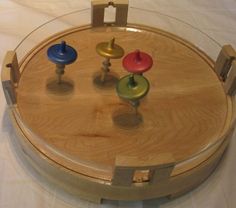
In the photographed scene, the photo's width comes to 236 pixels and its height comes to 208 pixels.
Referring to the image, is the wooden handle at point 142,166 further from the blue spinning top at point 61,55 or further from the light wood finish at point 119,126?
the blue spinning top at point 61,55

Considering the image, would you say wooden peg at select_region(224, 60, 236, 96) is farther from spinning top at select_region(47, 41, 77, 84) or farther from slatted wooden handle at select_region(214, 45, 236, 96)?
spinning top at select_region(47, 41, 77, 84)

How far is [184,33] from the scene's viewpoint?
0.85 metres

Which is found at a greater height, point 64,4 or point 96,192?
point 64,4

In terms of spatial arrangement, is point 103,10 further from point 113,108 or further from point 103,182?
point 103,182

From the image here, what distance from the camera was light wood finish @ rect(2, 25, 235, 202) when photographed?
565 mm

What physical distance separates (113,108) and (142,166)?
17 centimetres

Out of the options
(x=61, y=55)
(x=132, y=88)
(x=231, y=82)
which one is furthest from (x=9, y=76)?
(x=231, y=82)

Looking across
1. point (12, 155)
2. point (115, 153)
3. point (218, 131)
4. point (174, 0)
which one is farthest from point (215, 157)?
point (174, 0)

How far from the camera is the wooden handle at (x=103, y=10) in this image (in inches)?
29.4

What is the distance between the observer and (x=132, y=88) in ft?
1.96

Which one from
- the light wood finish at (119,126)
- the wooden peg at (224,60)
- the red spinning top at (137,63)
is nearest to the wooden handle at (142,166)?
the light wood finish at (119,126)

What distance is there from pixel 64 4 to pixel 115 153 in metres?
0.49

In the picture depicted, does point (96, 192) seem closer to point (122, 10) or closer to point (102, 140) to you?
point (102, 140)

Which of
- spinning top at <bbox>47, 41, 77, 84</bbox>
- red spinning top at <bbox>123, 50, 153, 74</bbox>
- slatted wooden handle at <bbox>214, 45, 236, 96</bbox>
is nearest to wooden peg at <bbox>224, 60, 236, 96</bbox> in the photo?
slatted wooden handle at <bbox>214, 45, 236, 96</bbox>
